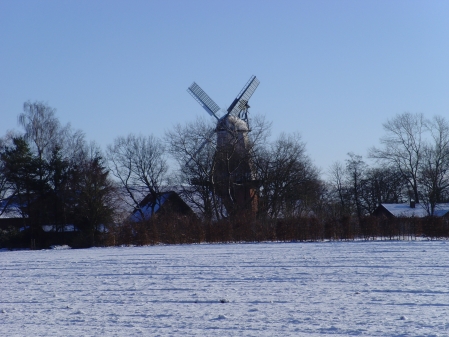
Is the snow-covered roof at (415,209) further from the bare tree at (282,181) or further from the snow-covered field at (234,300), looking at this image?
the snow-covered field at (234,300)

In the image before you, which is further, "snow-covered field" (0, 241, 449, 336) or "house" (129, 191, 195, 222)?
"house" (129, 191, 195, 222)

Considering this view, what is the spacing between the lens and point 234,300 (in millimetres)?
10961

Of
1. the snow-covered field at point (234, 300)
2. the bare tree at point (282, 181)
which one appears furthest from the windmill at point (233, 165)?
the snow-covered field at point (234, 300)

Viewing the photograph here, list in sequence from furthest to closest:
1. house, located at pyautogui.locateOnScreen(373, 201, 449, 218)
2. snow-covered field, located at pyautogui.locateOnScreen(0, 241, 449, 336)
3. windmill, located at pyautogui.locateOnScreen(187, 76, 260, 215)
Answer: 1. house, located at pyautogui.locateOnScreen(373, 201, 449, 218)
2. windmill, located at pyautogui.locateOnScreen(187, 76, 260, 215)
3. snow-covered field, located at pyautogui.locateOnScreen(0, 241, 449, 336)

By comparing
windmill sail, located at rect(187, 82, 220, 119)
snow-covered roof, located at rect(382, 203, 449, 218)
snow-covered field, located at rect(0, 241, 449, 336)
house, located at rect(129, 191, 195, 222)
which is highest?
windmill sail, located at rect(187, 82, 220, 119)

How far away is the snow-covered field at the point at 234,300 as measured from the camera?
8.53 meters

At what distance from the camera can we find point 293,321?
887 centimetres

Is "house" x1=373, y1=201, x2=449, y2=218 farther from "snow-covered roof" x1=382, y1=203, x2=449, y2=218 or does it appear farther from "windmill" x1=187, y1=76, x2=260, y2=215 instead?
"windmill" x1=187, y1=76, x2=260, y2=215

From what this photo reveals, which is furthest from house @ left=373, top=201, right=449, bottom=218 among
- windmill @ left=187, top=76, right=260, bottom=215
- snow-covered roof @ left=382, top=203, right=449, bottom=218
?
windmill @ left=187, top=76, right=260, bottom=215

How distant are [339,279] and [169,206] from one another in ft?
126

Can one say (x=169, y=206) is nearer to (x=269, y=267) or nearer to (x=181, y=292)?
(x=269, y=267)

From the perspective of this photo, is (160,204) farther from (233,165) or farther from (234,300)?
(234,300)

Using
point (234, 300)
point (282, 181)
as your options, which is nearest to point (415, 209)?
point (282, 181)

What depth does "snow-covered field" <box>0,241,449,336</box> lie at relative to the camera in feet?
28.0
